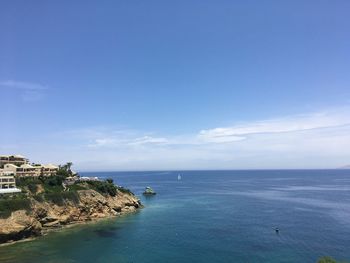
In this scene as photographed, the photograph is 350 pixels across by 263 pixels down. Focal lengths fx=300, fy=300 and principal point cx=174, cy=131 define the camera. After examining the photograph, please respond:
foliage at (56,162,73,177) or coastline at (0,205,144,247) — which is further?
foliage at (56,162,73,177)

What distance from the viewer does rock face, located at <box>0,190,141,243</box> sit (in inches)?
2765

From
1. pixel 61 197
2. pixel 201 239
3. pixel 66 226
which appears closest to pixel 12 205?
pixel 66 226

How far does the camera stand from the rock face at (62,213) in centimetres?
7022

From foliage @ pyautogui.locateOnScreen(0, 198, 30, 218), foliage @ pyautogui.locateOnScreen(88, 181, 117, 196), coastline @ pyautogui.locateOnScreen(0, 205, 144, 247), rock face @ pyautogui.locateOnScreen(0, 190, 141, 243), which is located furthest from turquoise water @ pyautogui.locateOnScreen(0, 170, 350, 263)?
foliage @ pyautogui.locateOnScreen(88, 181, 117, 196)

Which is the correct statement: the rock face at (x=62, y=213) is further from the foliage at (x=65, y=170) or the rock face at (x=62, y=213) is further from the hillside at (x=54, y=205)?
the foliage at (x=65, y=170)

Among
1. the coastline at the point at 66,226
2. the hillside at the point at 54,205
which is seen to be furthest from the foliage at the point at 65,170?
the coastline at the point at 66,226

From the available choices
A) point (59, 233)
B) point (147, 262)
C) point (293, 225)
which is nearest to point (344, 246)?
point (293, 225)

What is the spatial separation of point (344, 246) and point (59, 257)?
59143mm

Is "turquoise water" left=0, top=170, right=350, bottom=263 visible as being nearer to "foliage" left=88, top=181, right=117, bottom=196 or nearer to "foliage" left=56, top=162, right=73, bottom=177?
"foliage" left=88, top=181, right=117, bottom=196

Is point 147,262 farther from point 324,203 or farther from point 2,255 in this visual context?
point 324,203

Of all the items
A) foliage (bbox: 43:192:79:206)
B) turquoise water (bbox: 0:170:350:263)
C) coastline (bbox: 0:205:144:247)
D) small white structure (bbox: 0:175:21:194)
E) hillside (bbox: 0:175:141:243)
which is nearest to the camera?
turquoise water (bbox: 0:170:350:263)

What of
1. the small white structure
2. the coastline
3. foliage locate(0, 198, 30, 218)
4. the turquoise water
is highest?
the small white structure

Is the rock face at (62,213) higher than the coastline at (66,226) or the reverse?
higher

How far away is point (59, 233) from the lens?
7694 centimetres
